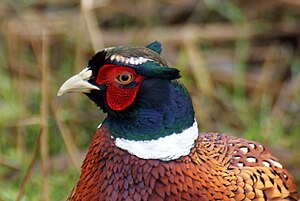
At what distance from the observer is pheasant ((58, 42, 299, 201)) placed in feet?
7.18

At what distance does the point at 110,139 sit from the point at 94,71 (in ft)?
0.73

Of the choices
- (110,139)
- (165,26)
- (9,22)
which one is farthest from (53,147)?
(110,139)

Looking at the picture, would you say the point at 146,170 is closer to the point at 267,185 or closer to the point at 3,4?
the point at 267,185

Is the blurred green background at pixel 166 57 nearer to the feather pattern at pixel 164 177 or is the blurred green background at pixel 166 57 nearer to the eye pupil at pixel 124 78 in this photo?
the feather pattern at pixel 164 177

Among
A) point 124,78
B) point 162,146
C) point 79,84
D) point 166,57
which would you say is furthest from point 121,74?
point 166,57

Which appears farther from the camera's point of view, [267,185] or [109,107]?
[267,185]

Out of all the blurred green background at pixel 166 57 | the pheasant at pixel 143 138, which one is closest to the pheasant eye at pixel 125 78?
the pheasant at pixel 143 138

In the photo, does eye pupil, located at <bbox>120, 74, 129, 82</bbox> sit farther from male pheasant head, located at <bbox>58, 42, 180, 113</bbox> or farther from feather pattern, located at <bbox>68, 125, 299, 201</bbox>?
feather pattern, located at <bbox>68, 125, 299, 201</bbox>

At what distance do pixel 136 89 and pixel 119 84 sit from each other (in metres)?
0.05

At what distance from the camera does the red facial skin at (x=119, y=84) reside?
86.0 inches

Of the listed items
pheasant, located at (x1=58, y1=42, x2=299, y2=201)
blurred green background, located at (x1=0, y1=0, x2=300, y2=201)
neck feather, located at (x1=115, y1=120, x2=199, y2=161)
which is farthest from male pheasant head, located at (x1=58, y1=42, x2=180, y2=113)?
blurred green background, located at (x1=0, y1=0, x2=300, y2=201)

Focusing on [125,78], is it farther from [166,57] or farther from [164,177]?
[166,57]

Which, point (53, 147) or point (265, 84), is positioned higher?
point (265, 84)

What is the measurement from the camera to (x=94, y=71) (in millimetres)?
2213
